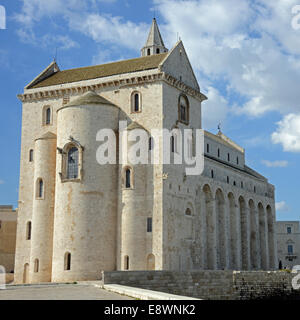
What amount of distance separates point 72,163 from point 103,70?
27.2ft

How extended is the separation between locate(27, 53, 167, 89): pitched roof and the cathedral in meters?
0.10

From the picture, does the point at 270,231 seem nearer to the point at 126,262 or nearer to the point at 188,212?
the point at 188,212

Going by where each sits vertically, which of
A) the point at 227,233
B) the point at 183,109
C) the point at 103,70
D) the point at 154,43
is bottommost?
the point at 227,233

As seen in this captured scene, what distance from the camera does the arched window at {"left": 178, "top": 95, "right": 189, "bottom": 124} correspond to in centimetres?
3778

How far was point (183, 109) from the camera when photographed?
38531mm

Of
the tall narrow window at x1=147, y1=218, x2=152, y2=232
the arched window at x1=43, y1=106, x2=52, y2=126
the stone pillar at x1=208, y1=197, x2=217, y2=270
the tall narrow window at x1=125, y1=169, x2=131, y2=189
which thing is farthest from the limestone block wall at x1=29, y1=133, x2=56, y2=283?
A: the stone pillar at x1=208, y1=197, x2=217, y2=270

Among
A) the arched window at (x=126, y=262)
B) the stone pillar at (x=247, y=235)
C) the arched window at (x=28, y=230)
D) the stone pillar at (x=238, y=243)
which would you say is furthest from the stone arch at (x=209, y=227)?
the arched window at (x=28, y=230)

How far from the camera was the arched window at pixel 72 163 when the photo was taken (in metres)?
35.2

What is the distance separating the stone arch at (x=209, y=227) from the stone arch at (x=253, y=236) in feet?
35.7

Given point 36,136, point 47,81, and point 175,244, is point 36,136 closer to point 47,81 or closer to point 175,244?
point 47,81

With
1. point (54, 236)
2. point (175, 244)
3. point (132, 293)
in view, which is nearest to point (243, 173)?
point (175, 244)

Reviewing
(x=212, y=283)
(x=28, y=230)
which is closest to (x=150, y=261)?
(x=212, y=283)

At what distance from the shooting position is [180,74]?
38312mm
